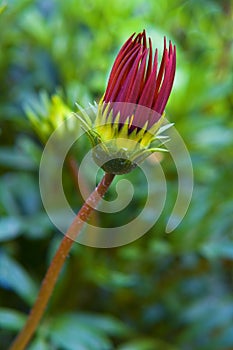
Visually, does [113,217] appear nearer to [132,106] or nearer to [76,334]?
[76,334]

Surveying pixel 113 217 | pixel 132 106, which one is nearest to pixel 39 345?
pixel 113 217

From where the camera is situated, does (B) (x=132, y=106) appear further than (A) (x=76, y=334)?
No

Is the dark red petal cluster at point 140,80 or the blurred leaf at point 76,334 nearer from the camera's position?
the dark red petal cluster at point 140,80

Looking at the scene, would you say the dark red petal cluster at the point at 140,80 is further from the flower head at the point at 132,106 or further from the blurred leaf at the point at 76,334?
the blurred leaf at the point at 76,334

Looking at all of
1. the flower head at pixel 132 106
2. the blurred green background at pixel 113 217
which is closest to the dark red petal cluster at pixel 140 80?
the flower head at pixel 132 106

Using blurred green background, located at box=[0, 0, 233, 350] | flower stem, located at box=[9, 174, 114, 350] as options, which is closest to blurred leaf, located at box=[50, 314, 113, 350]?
blurred green background, located at box=[0, 0, 233, 350]

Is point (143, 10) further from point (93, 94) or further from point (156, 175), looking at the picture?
point (156, 175)

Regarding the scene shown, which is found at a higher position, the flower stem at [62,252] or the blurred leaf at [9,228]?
the blurred leaf at [9,228]
